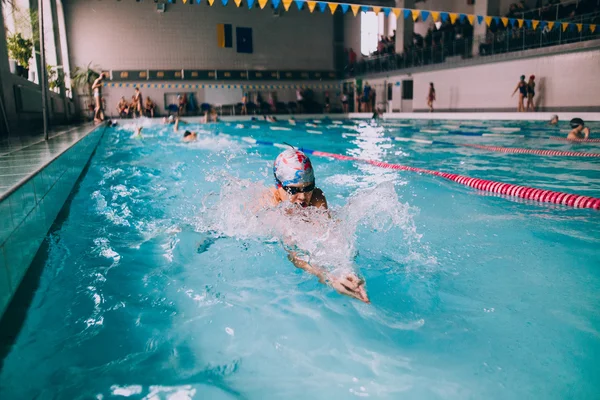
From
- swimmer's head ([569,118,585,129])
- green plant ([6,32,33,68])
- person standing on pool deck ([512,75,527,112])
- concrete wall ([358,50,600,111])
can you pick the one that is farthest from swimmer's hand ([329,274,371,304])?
person standing on pool deck ([512,75,527,112])

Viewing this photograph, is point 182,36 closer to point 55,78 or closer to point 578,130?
point 55,78

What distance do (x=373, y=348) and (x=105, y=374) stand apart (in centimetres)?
130

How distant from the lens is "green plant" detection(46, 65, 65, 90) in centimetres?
1496

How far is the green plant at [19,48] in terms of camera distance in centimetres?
1032

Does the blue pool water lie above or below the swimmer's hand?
below

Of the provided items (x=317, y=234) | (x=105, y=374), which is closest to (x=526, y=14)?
(x=317, y=234)

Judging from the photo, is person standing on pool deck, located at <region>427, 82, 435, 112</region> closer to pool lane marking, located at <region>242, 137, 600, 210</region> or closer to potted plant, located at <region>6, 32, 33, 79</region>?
pool lane marking, located at <region>242, 137, 600, 210</region>

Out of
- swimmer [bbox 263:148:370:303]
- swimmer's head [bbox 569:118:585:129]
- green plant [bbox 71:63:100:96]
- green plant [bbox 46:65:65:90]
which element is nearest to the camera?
swimmer [bbox 263:148:370:303]

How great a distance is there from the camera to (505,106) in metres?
19.1

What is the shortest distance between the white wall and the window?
11.5 ft

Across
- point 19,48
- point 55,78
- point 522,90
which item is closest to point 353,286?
point 19,48

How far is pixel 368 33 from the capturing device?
31.1 metres

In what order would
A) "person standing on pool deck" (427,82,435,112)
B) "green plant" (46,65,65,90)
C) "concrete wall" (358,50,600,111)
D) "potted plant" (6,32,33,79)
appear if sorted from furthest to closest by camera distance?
"person standing on pool deck" (427,82,435,112), "concrete wall" (358,50,600,111), "green plant" (46,65,65,90), "potted plant" (6,32,33,79)

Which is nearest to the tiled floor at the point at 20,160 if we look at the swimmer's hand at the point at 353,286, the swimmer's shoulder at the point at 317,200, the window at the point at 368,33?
the swimmer's shoulder at the point at 317,200
